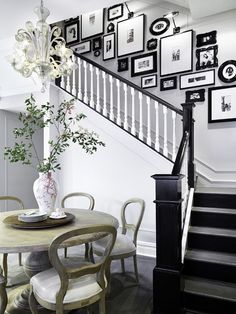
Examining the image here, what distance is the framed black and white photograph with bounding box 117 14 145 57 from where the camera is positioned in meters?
4.80

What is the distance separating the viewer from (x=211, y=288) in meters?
2.32

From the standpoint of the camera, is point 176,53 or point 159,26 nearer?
point 176,53

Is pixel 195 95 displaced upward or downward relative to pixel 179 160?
upward

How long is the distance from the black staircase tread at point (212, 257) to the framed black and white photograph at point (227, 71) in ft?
8.63

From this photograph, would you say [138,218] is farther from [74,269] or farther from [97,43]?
[97,43]

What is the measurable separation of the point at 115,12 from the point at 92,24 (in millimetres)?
576

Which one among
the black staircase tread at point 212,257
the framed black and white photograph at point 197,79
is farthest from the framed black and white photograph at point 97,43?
the black staircase tread at point 212,257

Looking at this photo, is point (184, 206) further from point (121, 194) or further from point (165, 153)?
point (121, 194)

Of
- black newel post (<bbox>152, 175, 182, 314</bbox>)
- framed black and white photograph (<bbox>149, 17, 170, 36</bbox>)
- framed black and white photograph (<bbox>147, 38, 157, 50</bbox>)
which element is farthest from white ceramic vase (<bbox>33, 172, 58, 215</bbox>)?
framed black and white photograph (<bbox>149, 17, 170, 36</bbox>)

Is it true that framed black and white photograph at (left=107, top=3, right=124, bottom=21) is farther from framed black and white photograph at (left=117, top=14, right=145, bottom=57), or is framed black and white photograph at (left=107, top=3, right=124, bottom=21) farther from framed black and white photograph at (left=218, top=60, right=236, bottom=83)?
framed black and white photograph at (left=218, top=60, right=236, bottom=83)

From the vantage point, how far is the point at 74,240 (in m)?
1.84

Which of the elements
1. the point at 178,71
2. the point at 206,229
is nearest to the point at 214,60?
the point at 178,71

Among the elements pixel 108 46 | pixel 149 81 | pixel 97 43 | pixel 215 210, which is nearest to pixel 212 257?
pixel 215 210

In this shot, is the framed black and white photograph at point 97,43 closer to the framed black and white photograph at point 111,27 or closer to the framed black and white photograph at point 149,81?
the framed black and white photograph at point 111,27
